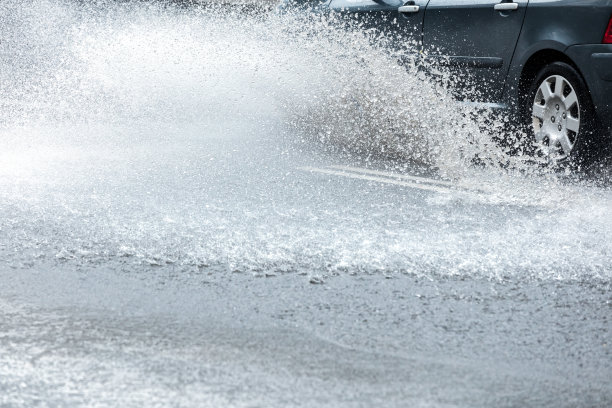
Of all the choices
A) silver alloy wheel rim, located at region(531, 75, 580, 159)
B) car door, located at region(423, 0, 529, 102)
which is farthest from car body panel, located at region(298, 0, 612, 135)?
silver alloy wheel rim, located at region(531, 75, 580, 159)

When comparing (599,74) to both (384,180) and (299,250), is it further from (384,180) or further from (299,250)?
(299,250)

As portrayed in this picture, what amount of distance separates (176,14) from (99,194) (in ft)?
38.3

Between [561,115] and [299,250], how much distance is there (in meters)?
3.31

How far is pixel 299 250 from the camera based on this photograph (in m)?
5.38

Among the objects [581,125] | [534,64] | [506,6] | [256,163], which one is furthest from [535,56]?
[256,163]

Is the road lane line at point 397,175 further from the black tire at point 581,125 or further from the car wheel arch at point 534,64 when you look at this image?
the car wheel arch at point 534,64

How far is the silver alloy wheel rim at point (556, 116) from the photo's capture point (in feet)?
25.3

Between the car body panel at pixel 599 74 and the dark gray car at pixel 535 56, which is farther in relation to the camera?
the dark gray car at pixel 535 56

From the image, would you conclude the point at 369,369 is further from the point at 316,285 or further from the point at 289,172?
the point at 289,172

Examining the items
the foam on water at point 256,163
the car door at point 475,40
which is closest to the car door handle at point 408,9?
the car door at point 475,40

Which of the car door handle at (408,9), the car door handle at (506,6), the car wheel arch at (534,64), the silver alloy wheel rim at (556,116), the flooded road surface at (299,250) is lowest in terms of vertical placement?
the flooded road surface at (299,250)

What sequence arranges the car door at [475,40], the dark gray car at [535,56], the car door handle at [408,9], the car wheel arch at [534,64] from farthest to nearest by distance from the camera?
the car door handle at [408,9] → the car door at [475,40] → the car wheel arch at [534,64] → the dark gray car at [535,56]

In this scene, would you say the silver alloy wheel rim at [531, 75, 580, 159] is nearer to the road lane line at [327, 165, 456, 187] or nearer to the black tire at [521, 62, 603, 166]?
the black tire at [521, 62, 603, 166]

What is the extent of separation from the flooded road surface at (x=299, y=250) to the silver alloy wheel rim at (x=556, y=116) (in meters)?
0.23
